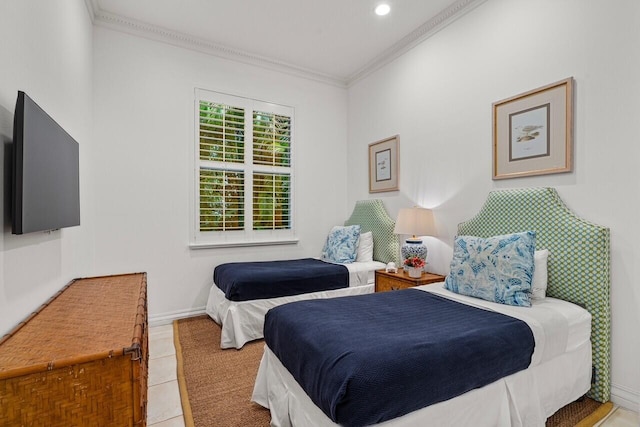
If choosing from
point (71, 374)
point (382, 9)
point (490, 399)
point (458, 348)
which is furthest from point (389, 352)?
point (382, 9)

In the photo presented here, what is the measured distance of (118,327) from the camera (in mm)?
1375

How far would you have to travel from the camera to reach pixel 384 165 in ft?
12.5

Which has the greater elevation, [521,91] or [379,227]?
[521,91]

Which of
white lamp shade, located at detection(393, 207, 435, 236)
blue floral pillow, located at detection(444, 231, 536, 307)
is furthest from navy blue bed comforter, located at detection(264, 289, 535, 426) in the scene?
white lamp shade, located at detection(393, 207, 435, 236)

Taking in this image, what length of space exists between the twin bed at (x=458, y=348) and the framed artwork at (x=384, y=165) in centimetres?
142

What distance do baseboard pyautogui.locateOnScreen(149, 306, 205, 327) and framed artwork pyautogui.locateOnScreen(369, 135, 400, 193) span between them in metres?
2.47

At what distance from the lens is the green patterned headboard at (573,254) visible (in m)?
1.92

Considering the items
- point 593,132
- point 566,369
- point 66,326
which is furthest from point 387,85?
point 66,326

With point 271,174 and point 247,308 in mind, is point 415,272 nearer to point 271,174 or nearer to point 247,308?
point 247,308

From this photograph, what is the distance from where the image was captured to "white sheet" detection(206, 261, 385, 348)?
108 inches

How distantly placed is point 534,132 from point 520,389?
68.4 inches

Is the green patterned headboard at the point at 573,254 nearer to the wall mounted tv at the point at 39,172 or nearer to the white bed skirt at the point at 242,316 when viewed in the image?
the white bed skirt at the point at 242,316

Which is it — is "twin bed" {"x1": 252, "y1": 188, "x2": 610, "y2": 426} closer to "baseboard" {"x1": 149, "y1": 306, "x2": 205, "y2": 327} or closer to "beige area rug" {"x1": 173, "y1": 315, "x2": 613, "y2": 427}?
"beige area rug" {"x1": 173, "y1": 315, "x2": 613, "y2": 427}

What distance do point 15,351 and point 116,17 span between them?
319 centimetres
